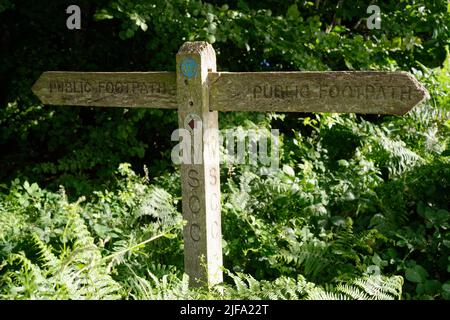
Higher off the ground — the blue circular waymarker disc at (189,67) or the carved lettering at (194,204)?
the blue circular waymarker disc at (189,67)

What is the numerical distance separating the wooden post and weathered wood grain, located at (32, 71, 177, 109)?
0.13 m

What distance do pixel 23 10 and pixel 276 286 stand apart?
4.32 metres

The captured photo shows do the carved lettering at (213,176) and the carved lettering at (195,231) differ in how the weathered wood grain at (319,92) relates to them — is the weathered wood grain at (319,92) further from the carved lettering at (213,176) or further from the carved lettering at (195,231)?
the carved lettering at (195,231)

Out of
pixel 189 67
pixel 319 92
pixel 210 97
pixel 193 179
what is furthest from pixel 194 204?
pixel 319 92

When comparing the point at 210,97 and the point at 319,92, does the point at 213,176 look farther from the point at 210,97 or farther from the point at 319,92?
the point at 319,92

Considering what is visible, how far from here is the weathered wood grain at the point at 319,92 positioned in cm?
270

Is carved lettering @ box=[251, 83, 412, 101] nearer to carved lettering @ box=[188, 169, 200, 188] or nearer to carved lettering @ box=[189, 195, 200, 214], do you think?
carved lettering @ box=[188, 169, 200, 188]

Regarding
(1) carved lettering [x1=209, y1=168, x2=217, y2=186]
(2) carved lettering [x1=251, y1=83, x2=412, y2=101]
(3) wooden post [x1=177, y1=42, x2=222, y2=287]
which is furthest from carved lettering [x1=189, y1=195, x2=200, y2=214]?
(2) carved lettering [x1=251, y1=83, x2=412, y2=101]

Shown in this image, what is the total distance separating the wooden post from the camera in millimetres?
3082

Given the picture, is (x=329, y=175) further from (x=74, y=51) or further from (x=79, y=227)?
(x=74, y=51)

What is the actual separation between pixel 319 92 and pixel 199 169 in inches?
29.7

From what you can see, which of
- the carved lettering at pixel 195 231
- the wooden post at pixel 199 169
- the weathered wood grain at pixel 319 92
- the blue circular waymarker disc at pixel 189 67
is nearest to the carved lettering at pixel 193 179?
the wooden post at pixel 199 169

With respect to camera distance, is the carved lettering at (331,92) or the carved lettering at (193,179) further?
the carved lettering at (193,179)

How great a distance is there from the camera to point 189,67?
3.08 meters
